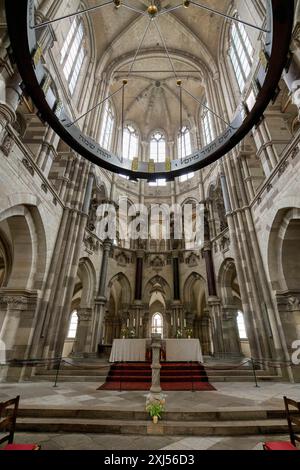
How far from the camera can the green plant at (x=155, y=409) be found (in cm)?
419

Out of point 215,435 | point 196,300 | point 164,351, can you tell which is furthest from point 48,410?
point 196,300

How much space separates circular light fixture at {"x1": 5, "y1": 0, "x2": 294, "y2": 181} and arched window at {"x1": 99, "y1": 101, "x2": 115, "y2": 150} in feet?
45.5

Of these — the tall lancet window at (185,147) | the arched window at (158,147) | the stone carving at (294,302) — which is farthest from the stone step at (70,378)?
the arched window at (158,147)

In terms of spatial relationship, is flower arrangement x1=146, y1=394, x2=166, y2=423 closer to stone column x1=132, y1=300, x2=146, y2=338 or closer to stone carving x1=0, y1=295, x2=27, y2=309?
stone carving x1=0, y1=295, x2=27, y2=309

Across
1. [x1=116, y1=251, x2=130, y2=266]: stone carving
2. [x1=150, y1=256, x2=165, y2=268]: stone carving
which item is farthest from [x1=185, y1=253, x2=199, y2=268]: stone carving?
[x1=116, y1=251, x2=130, y2=266]: stone carving

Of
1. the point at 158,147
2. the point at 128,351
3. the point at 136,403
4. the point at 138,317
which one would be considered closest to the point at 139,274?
the point at 138,317

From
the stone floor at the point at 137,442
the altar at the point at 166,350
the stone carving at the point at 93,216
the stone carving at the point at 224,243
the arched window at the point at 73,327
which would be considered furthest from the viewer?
the arched window at the point at 73,327

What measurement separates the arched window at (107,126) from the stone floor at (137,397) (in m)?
17.8

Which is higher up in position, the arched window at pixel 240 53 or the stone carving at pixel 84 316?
the arched window at pixel 240 53

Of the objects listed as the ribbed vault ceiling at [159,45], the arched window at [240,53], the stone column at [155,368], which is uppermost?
the ribbed vault ceiling at [159,45]

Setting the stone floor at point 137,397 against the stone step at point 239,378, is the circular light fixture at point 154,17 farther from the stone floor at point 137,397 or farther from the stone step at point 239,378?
Answer: the stone step at point 239,378

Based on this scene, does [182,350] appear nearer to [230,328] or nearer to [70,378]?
[70,378]

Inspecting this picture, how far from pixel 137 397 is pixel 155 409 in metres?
1.95

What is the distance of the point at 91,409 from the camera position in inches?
179
